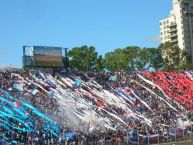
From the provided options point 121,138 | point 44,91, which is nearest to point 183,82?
point 44,91

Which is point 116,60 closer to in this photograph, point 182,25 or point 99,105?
point 99,105

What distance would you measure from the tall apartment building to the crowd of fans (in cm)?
7800

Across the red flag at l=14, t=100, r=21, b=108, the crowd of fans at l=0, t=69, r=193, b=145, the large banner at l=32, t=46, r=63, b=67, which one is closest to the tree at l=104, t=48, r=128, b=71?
the crowd of fans at l=0, t=69, r=193, b=145

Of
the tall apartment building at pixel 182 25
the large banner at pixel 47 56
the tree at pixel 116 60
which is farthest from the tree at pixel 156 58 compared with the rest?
the large banner at pixel 47 56

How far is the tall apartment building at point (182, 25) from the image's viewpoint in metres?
144

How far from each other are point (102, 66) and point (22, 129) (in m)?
57.3

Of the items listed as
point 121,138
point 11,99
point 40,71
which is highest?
point 40,71

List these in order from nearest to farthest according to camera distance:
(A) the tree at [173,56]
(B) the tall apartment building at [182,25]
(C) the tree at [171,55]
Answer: (C) the tree at [171,55]
(A) the tree at [173,56]
(B) the tall apartment building at [182,25]

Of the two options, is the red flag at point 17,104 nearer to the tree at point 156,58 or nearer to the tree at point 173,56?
the tree at point 173,56

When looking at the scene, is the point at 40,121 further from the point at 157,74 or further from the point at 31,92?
the point at 157,74

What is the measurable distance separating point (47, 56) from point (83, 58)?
37.5 meters

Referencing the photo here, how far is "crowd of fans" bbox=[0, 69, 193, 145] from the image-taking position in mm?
40344

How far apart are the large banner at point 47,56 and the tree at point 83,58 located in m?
33.9

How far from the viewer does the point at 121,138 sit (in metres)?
40.0
